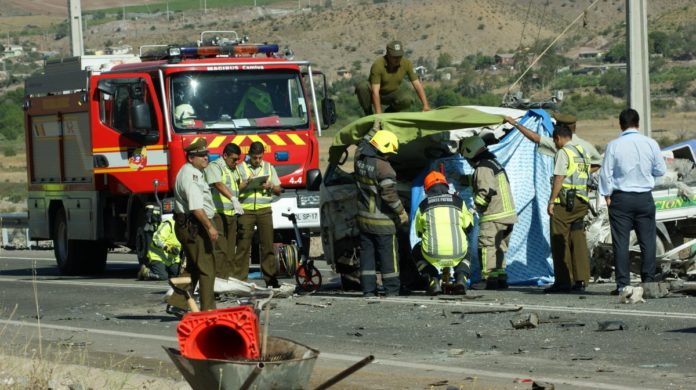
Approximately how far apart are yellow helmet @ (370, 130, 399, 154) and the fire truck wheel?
26.8 feet

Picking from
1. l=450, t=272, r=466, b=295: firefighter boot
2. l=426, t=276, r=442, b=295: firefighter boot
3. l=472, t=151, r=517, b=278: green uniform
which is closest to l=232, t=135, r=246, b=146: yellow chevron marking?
l=472, t=151, r=517, b=278: green uniform

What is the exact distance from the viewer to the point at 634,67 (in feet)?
65.0

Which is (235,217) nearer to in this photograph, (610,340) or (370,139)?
(370,139)

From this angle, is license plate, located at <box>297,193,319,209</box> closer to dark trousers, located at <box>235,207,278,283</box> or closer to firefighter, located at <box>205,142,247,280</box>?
dark trousers, located at <box>235,207,278,283</box>

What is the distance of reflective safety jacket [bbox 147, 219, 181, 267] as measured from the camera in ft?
60.6

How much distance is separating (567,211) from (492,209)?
0.91 m

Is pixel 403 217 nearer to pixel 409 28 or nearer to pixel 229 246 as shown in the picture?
pixel 229 246

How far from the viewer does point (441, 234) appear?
1478cm

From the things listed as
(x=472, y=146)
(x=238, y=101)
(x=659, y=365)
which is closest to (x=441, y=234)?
(x=472, y=146)

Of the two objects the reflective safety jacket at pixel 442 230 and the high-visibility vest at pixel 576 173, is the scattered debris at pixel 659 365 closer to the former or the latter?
the reflective safety jacket at pixel 442 230

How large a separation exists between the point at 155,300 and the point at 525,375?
7.26m

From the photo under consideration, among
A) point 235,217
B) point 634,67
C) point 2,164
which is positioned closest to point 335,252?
point 235,217

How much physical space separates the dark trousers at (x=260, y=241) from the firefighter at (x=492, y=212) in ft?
8.01

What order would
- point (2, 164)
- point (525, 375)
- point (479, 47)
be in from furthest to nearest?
point (479, 47)
point (2, 164)
point (525, 375)
